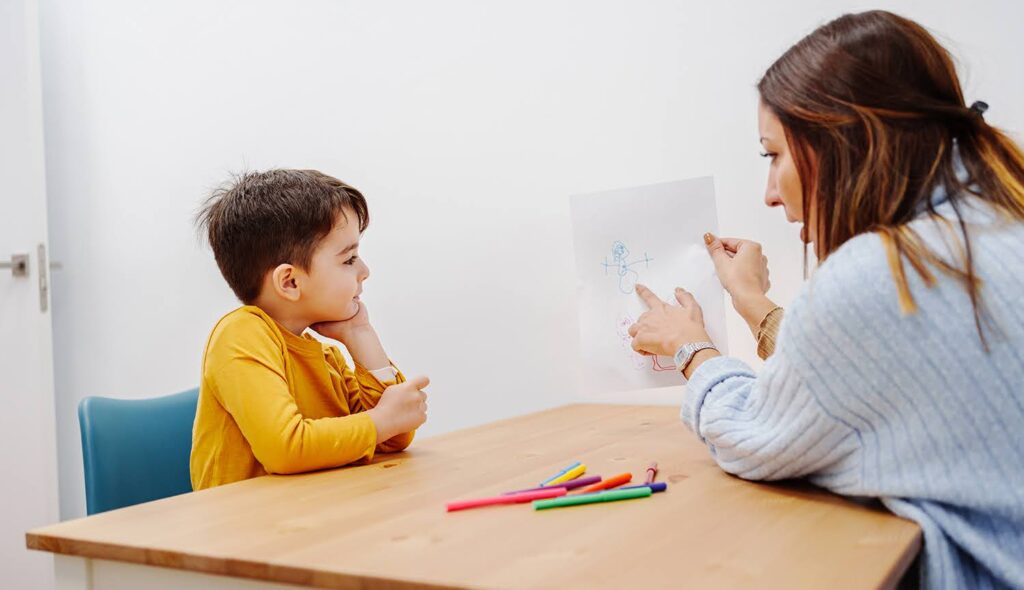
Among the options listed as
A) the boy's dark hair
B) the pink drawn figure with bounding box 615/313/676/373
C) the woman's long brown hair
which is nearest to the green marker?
the woman's long brown hair

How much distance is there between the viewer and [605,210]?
142 centimetres

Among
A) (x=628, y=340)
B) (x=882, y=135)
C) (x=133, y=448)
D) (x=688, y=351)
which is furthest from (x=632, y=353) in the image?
(x=133, y=448)

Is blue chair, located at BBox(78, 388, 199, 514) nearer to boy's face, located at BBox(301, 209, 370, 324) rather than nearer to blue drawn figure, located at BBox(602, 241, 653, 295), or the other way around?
boy's face, located at BBox(301, 209, 370, 324)

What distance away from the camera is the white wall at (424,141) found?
1.68 meters

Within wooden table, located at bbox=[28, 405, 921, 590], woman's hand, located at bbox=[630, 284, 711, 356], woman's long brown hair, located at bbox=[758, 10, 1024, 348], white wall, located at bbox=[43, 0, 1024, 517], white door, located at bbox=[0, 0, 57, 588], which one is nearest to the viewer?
wooden table, located at bbox=[28, 405, 921, 590]

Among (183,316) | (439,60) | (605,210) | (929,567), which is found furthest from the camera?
(183,316)

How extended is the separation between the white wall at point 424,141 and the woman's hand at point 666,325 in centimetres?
35

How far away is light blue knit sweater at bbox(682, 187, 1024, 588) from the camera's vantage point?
2.38ft

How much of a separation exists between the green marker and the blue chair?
828 millimetres

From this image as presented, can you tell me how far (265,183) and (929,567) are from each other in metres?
1.00

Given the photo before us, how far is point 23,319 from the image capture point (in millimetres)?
2324

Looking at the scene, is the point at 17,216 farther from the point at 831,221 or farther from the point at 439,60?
the point at 831,221

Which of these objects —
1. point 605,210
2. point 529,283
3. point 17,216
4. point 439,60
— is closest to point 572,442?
point 605,210

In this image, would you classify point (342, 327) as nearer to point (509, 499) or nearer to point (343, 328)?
point (343, 328)
